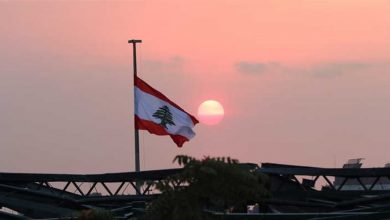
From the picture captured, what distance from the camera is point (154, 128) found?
1647 inches

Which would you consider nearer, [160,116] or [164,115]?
[164,115]

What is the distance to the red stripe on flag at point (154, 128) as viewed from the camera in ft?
135

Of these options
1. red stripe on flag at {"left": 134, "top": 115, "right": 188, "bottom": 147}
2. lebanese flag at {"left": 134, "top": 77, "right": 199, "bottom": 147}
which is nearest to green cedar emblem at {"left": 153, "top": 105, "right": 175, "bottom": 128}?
lebanese flag at {"left": 134, "top": 77, "right": 199, "bottom": 147}

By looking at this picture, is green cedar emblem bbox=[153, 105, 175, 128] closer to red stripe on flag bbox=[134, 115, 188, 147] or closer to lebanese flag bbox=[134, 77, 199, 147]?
lebanese flag bbox=[134, 77, 199, 147]

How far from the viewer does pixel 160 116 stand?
42.0 m

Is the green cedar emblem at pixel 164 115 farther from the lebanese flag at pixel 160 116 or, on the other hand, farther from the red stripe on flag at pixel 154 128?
the red stripe on flag at pixel 154 128

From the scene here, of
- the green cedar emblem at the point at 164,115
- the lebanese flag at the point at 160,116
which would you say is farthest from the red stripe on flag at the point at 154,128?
the green cedar emblem at the point at 164,115

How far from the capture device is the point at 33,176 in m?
35.9

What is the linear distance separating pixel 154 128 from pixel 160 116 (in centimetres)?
66

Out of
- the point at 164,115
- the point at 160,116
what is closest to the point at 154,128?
the point at 160,116

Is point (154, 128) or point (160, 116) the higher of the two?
point (160, 116)

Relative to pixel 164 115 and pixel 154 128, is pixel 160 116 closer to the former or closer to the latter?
pixel 164 115

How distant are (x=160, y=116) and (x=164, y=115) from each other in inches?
10.9

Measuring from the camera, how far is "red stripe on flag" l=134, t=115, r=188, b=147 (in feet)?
135
